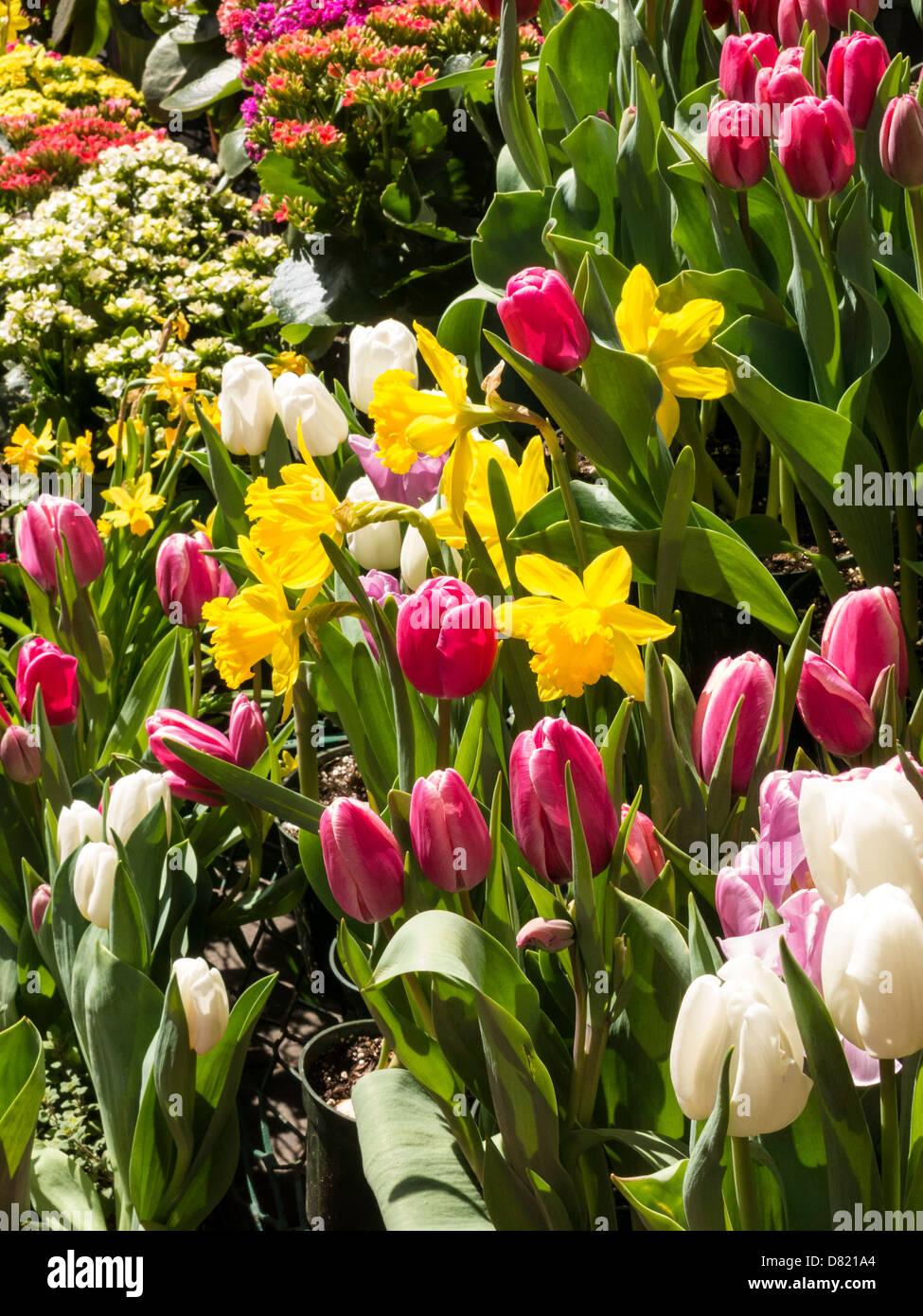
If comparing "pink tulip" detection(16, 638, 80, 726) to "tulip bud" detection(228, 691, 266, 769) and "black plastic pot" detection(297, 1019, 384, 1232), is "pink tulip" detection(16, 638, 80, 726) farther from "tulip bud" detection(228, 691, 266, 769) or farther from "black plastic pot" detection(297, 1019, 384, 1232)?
"black plastic pot" detection(297, 1019, 384, 1232)

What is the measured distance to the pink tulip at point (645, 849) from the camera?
27.3 inches

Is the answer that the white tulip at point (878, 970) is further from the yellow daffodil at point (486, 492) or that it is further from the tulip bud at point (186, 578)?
the tulip bud at point (186, 578)

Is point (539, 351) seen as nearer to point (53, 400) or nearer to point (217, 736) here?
point (217, 736)

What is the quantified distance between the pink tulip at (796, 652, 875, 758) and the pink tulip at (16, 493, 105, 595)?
0.76 m

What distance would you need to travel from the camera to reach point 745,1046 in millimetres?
463

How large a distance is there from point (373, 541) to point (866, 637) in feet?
1.60

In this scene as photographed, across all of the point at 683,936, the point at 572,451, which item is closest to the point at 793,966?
the point at 683,936

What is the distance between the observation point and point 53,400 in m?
2.42

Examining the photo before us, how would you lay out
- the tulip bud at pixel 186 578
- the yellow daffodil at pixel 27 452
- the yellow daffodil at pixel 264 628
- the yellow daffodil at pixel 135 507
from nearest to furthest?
the yellow daffodil at pixel 264 628 < the tulip bud at pixel 186 578 < the yellow daffodil at pixel 135 507 < the yellow daffodil at pixel 27 452

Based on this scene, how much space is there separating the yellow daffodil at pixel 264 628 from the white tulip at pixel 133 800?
0.15 meters

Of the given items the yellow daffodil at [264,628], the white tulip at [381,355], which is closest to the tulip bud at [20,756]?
the yellow daffodil at [264,628]

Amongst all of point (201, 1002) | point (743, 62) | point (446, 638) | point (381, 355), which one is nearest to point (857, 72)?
point (743, 62)

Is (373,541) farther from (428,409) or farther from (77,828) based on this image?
(77,828)
